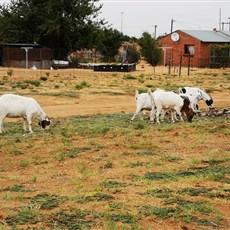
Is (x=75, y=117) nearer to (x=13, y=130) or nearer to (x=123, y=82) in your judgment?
(x=13, y=130)

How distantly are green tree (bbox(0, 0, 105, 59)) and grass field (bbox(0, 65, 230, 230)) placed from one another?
41.1 metres

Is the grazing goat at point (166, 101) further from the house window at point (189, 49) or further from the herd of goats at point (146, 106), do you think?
the house window at point (189, 49)

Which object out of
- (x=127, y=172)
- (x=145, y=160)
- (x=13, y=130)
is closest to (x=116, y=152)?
(x=145, y=160)

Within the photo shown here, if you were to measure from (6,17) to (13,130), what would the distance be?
47.1 meters

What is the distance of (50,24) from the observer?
5769cm

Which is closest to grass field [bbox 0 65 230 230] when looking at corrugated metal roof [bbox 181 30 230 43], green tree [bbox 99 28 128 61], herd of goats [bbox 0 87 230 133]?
herd of goats [bbox 0 87 230 133]

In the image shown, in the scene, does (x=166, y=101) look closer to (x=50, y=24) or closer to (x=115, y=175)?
(x=115, y=175)

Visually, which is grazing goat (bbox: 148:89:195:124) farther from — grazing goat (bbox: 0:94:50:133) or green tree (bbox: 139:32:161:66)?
green tree (bbox: 139:32:161:66)

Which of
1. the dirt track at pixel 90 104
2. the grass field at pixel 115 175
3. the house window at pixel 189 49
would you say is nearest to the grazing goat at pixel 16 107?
the grass field at pixel 115 175

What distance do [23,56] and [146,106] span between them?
3619 centimetres

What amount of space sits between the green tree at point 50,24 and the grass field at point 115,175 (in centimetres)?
4109

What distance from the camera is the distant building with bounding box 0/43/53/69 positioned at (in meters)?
51.9

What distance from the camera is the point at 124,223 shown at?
22.9 feet

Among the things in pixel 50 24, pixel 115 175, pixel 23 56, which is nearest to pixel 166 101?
pixel 115 175
